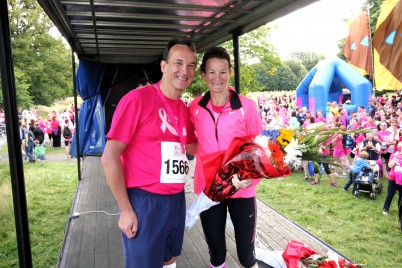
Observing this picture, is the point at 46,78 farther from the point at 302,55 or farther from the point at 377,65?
the point at 302,55

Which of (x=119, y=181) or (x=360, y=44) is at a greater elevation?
(x=360, y=44)

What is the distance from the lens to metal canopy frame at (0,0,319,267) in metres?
2.04

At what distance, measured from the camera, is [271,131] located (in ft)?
6.32

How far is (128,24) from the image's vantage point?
4.11 m

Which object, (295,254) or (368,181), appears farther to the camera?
(368,181)

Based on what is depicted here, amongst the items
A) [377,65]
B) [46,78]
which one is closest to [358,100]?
[377,65]

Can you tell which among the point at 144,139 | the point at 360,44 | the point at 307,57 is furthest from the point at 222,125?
the point at 307,57

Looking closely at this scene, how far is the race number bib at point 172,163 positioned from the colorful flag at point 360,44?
1417 cm

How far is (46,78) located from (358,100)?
67.9ft

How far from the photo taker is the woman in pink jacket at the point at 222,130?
2.02 meters

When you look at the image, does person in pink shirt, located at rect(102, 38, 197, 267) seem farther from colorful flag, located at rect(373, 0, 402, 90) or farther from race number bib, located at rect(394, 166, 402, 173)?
colorful flag, located at rect(373, 0, 402, 90)

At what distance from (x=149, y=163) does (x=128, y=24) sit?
119 inches

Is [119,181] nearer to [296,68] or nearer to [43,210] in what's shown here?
[43,210]

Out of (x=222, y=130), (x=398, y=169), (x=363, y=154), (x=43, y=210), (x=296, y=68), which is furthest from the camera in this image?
(x=296, y=68)
